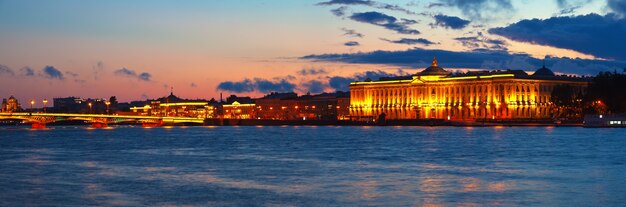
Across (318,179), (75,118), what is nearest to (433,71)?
(75,118)

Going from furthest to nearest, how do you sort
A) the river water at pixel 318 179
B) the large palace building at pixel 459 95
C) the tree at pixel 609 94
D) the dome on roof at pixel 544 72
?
the dome on roof at pixel 544 72 → the large palace building at pixel 459 95 → the tree at pixel 609 94 → the river water at pixel 318 179

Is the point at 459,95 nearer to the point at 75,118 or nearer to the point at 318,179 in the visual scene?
the point at 75,118

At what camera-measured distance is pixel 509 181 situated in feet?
95.8

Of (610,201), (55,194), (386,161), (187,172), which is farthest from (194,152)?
(610,201)

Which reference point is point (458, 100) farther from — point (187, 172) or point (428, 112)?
point (187, 172)

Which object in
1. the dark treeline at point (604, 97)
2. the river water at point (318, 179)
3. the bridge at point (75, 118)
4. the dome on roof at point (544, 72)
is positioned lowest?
the river water at point (318, 179)

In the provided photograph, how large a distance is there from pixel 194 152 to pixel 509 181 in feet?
74.2

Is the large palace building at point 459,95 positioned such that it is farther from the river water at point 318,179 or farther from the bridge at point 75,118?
the river water at point 318,179

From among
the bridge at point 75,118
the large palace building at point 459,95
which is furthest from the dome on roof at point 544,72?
the bridge at point 75,118

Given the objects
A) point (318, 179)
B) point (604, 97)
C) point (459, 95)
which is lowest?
point (318, 179)

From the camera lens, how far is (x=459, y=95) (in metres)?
152

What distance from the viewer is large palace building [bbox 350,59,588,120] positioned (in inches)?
5655

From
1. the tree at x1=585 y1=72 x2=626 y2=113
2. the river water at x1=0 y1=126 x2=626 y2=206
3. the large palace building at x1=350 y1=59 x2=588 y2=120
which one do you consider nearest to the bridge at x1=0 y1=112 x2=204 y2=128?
the large palace building at x1=350 y1=59 x2=588 y2=120

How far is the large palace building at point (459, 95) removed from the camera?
143625 mm
